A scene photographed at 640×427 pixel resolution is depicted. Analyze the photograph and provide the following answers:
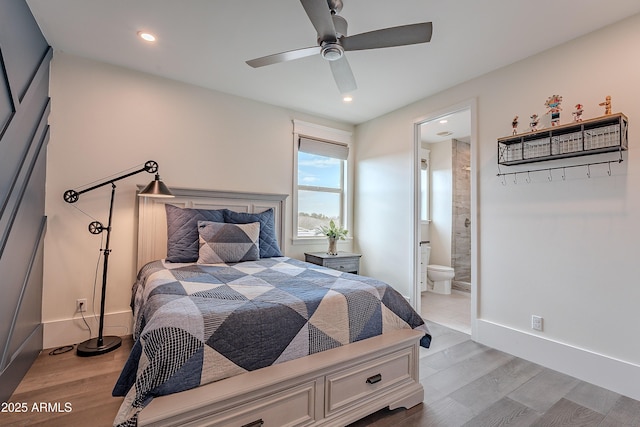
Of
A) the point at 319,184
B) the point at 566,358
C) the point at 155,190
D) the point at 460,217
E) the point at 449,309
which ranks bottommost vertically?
the point at 449,309

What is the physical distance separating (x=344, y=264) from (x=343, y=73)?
2.31 meters

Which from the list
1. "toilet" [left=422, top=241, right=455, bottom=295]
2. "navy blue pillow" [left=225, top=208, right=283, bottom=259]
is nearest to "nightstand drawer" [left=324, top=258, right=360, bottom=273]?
"navy blue pillow" [left=225, top=208, right=283, bottom=259]

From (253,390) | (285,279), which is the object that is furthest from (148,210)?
(253,390)

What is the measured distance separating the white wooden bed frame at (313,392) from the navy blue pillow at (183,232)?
5.27 feet

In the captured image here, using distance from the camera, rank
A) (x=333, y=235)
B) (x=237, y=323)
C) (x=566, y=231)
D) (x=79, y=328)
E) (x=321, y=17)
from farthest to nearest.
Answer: (x=333, y=235) < (x=79, y=328) < (x=566, y=231) < (x=321, y=17) < (x=237, y=323)

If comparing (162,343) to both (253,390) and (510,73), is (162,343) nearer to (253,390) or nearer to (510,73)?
(253,390)

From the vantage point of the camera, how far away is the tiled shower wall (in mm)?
5039

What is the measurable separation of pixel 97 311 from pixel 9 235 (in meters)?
1.18

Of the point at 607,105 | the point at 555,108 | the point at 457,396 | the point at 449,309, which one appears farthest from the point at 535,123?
the point at 449,309

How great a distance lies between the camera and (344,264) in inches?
147

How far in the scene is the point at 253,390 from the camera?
1288mm

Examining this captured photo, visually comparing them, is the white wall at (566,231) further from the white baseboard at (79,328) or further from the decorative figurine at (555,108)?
the white baseboard at (79,328)

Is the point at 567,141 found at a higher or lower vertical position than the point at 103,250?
higher

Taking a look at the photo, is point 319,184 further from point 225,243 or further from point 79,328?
point 79,328
